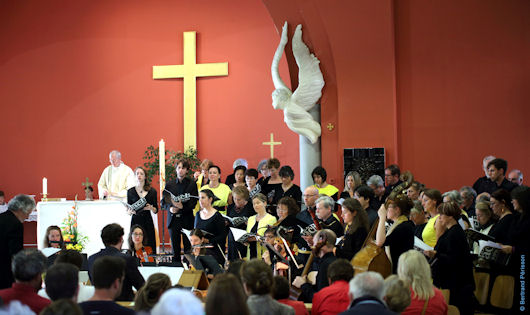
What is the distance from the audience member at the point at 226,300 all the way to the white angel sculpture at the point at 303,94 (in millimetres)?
5896

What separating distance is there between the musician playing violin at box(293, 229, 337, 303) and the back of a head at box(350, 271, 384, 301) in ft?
5.15

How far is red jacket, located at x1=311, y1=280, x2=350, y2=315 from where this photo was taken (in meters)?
3.90

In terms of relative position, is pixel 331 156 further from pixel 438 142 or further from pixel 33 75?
pixel 33 75

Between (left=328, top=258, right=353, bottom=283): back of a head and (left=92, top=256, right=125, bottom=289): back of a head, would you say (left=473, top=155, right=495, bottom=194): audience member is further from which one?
(left=92, top=256, right=125, bottom=289): back of a head

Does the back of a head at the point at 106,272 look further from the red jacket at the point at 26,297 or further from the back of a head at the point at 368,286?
the back of a head at the point at 368,286

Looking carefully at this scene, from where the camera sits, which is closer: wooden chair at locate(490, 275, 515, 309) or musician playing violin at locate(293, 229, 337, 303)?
musician playing violin at locate(293, 229, 337, 303)

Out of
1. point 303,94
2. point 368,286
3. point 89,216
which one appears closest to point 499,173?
point 303,94

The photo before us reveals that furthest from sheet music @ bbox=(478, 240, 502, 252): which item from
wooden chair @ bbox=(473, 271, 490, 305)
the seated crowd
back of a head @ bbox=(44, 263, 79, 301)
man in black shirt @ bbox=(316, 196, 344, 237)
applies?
back of a head @ bbox=(44, 263, 79, 301)

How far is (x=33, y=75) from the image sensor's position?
11.5 meters

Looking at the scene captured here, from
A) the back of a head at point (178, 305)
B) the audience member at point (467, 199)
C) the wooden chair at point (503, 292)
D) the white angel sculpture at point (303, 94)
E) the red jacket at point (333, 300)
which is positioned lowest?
the wooden chair at point (503, 292)

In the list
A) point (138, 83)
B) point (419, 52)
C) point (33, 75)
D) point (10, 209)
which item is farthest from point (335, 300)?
point (33, 75)

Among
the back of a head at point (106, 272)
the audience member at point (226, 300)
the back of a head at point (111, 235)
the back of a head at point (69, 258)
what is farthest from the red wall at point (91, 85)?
the audience member at point (226, 300)

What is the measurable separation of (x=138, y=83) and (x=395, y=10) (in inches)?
200

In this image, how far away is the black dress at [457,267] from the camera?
515cm
